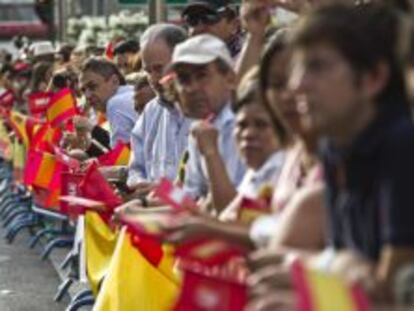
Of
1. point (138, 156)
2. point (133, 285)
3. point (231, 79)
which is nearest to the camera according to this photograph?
point (231, 79)

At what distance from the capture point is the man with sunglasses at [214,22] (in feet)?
29.2

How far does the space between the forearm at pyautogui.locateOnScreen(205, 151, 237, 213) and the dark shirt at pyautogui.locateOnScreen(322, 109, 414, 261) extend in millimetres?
1907

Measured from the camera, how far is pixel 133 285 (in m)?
8.05

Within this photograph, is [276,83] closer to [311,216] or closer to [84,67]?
[311,216]

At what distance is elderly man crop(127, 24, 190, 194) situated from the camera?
8.70 metres

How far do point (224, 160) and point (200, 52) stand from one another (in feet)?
1.62

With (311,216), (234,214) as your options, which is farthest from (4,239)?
(311,216)

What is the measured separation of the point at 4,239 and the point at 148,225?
39.5 feet

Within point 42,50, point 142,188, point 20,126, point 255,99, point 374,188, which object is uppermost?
point 374,188

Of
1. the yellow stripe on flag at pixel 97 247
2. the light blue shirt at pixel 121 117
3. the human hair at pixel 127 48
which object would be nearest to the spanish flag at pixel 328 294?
the yellow stripe on flag at pixel 97 247

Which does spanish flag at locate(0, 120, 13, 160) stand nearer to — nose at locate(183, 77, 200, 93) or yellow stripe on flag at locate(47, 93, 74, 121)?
yellow stripe on flag at locate(47, 93, 74, 121)

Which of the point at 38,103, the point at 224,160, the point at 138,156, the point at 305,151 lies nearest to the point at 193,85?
the point at 224,160

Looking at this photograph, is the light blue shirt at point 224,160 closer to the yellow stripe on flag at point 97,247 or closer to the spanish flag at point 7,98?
the yellow stripe on flag at point 97,247

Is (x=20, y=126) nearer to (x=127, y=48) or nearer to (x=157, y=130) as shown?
(x=127, y=48)
